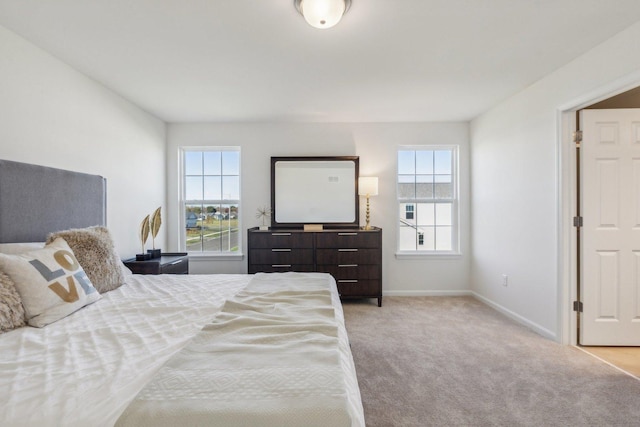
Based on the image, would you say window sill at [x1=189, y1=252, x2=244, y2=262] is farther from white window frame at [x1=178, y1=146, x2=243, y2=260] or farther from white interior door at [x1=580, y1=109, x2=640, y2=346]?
white interior door at [x1=580, y1=109, x2=640, y2=346]

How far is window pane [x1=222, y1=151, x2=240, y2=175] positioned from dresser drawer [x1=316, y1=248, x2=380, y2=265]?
1702 millimetres

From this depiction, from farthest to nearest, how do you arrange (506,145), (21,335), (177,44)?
(506,145), (177,44), (21,335)

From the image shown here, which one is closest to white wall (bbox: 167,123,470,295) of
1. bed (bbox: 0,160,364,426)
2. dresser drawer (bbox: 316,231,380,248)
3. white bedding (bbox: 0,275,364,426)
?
dresser drawer (bbox: 316,231,380,248)

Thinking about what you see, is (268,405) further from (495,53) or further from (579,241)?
(579,241)

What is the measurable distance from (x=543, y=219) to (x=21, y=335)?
12.3 ft

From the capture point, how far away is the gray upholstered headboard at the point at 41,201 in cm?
189

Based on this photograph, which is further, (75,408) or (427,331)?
(427,331)

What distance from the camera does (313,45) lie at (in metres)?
2.25

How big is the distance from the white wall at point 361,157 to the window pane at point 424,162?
6.7 inches

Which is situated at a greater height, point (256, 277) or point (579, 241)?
point (579, 241)

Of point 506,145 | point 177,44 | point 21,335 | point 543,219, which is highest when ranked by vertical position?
point 177,44

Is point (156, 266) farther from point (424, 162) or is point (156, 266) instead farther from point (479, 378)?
point (424, 162)

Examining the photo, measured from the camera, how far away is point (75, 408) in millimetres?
783

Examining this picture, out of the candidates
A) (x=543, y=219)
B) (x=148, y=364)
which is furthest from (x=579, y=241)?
(x=148, y=364)
